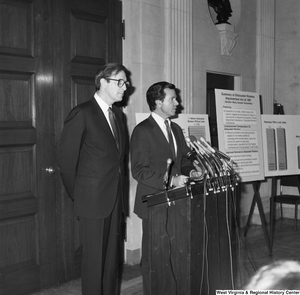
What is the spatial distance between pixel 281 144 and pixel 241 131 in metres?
0.85

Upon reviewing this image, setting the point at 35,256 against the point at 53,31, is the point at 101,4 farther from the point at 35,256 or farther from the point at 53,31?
the point at 35,256

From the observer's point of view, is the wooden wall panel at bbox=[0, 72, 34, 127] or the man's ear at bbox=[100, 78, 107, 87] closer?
the man's ear at bbox=[100, 78, 107, 87]

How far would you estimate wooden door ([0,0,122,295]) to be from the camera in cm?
365

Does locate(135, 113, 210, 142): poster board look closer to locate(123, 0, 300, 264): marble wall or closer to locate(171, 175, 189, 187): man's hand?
locate(123, 0, 300, 264): marble wall

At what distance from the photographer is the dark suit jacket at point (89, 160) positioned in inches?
118

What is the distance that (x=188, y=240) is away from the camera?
8.99 feet

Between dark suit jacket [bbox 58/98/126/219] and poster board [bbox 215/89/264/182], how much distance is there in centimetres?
198

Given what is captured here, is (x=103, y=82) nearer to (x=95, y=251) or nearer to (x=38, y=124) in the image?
(x=38, y=124)

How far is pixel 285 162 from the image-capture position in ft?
18.3

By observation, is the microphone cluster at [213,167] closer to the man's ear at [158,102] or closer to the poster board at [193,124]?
the man's ear at [158,102]

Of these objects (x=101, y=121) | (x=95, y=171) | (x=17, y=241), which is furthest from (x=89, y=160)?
(x=17, y=241)

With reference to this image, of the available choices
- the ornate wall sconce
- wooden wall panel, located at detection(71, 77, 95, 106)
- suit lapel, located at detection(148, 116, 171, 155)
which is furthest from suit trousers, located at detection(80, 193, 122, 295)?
the ornate wall sconce

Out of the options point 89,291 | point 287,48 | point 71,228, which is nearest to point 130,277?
point 71,228

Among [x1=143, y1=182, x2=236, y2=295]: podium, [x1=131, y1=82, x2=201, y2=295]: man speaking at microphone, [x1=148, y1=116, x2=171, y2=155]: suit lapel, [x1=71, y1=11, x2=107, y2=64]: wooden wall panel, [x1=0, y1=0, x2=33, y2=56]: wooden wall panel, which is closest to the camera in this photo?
[x1=143, y1=182, x2=236, y2=295]: podium
